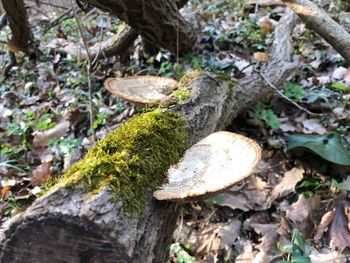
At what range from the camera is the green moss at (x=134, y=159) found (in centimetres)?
182

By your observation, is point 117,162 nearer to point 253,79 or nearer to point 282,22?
point 253,79

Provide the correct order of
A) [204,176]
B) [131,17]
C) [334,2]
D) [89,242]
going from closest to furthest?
[89,242] → [204,176] → [131,17] → [334,2]

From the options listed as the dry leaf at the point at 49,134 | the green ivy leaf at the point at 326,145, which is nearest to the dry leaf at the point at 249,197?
the green ivy leaf at the point at 326,145

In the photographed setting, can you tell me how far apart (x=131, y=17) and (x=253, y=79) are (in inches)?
65.2

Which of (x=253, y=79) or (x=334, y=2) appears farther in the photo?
(x=334, y=2)

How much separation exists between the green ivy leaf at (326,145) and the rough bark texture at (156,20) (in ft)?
7.46

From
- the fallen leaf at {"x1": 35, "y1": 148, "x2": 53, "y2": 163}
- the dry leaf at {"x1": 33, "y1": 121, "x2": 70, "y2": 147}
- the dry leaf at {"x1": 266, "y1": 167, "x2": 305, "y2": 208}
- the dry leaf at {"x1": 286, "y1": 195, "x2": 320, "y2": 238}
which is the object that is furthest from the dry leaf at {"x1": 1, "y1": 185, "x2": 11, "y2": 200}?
the dry leaf at {"x1": 286, "y1": 195, "x2": 320, "y2": 238}

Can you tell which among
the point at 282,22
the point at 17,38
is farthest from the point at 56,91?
the point at 282,22

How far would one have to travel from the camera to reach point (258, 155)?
2090 millimetres

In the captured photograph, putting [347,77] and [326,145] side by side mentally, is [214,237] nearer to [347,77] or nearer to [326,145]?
[326,145]

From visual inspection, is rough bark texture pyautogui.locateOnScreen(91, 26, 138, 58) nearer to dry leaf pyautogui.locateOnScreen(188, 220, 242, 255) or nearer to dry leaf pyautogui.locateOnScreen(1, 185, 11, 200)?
dry leaf pyautogui.locateOnScreen(1, 185, 11, 200)

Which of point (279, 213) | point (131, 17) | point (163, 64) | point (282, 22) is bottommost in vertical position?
point (279, 213)

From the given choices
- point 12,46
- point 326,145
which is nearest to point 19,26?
point 12,46

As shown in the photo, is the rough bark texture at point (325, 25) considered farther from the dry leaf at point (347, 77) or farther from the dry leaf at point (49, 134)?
the dry leaf at point (49, 134)
